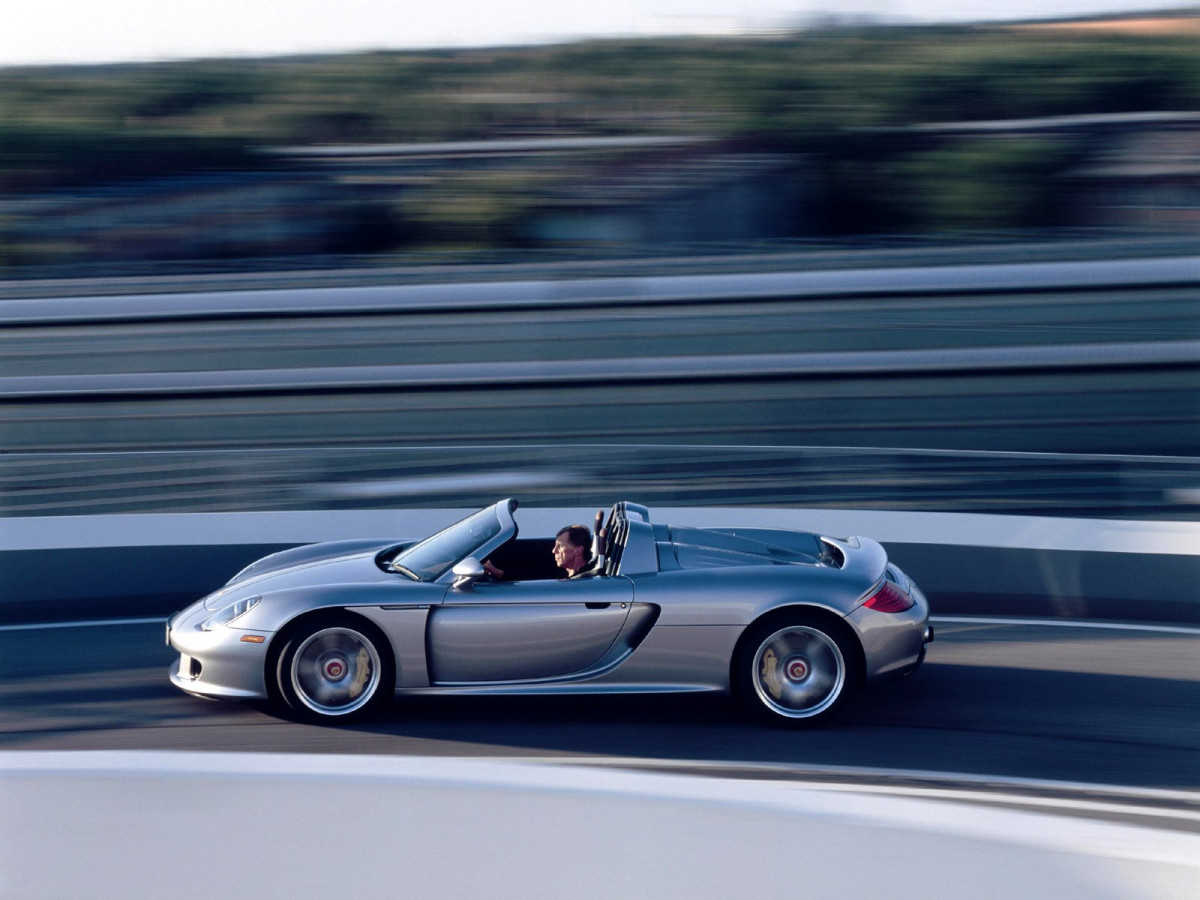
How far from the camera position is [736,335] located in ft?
97.3

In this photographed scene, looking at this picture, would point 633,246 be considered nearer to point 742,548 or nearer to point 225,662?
point 742,548

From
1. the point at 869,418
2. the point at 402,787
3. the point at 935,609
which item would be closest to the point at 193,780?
the point at 402,787

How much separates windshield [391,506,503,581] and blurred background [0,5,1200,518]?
66.5ft

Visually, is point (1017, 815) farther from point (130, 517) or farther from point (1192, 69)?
point (1192, 69)

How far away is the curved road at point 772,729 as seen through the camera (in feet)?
17.9

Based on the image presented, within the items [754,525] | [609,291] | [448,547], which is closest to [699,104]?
[609,291]

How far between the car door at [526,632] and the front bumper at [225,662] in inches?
32.5

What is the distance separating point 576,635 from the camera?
5.75 metres

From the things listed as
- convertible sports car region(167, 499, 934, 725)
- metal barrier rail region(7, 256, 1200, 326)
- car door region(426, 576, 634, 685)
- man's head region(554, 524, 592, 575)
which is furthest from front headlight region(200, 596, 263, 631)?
metal barrier rail region(7, 256, 1200, 326)

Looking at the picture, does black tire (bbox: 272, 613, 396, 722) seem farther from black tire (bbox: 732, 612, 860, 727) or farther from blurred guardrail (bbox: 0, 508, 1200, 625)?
blurred guardrail (bbox: 0, 508, 1200, 625)

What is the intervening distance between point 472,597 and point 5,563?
14.6ft

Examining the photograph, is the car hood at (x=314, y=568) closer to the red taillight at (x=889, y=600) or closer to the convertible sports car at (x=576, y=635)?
the convertible sports car at (x=576, y=635)

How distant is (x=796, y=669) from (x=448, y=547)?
1.83 meters

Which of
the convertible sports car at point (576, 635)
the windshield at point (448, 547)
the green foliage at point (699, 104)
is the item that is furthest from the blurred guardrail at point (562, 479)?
the green foliage at point (699, 104)
